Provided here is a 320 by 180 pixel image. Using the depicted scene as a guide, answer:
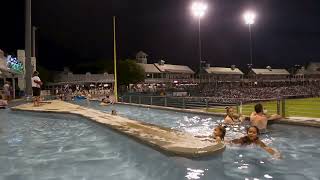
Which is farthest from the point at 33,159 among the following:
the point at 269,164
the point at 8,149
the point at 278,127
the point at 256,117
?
the point at 278,127

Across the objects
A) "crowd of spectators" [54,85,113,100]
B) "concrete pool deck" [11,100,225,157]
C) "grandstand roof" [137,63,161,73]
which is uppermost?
"grandstand roof" [137,63,161,73]

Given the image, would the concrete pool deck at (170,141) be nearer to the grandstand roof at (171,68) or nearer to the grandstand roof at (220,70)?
the grandstand roof at (171,68)

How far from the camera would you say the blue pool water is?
738cm

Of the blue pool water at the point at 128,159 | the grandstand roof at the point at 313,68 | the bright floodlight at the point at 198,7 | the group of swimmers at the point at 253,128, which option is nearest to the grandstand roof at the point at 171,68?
the grandstand roof at the point at 313,68

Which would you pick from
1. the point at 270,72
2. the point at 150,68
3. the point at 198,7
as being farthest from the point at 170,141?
the point at 270,72

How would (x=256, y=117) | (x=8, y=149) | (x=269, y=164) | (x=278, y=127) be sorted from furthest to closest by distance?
(x=278, y=127) → (x=256, y=117) → (x=8, y=149) → (x=269, y=164)

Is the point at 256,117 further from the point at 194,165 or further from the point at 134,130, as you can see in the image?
the point at 194,165

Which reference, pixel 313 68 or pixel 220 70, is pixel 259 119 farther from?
pixel 313 68

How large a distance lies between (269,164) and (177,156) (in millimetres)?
2053

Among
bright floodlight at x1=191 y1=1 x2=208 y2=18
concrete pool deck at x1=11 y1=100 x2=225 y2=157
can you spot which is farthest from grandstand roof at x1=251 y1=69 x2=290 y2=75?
concrete pool deck at x1=11 y1=100 x2=225 y2=157

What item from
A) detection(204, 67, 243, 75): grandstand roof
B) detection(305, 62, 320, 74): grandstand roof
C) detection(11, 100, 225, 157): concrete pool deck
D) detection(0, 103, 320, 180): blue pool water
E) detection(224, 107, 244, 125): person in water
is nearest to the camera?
detection(0, 103, 320, 180): blue pool water

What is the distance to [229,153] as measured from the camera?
919cm

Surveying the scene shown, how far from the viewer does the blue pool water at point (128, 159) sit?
→ 290 inches

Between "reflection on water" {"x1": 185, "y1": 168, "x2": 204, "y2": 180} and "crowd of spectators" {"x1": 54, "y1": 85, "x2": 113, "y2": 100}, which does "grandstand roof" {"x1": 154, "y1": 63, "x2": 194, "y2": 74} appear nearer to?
"crowd of spectators" {"x1": 54, "y1": 85, "x2": 113, "y2": 100}
